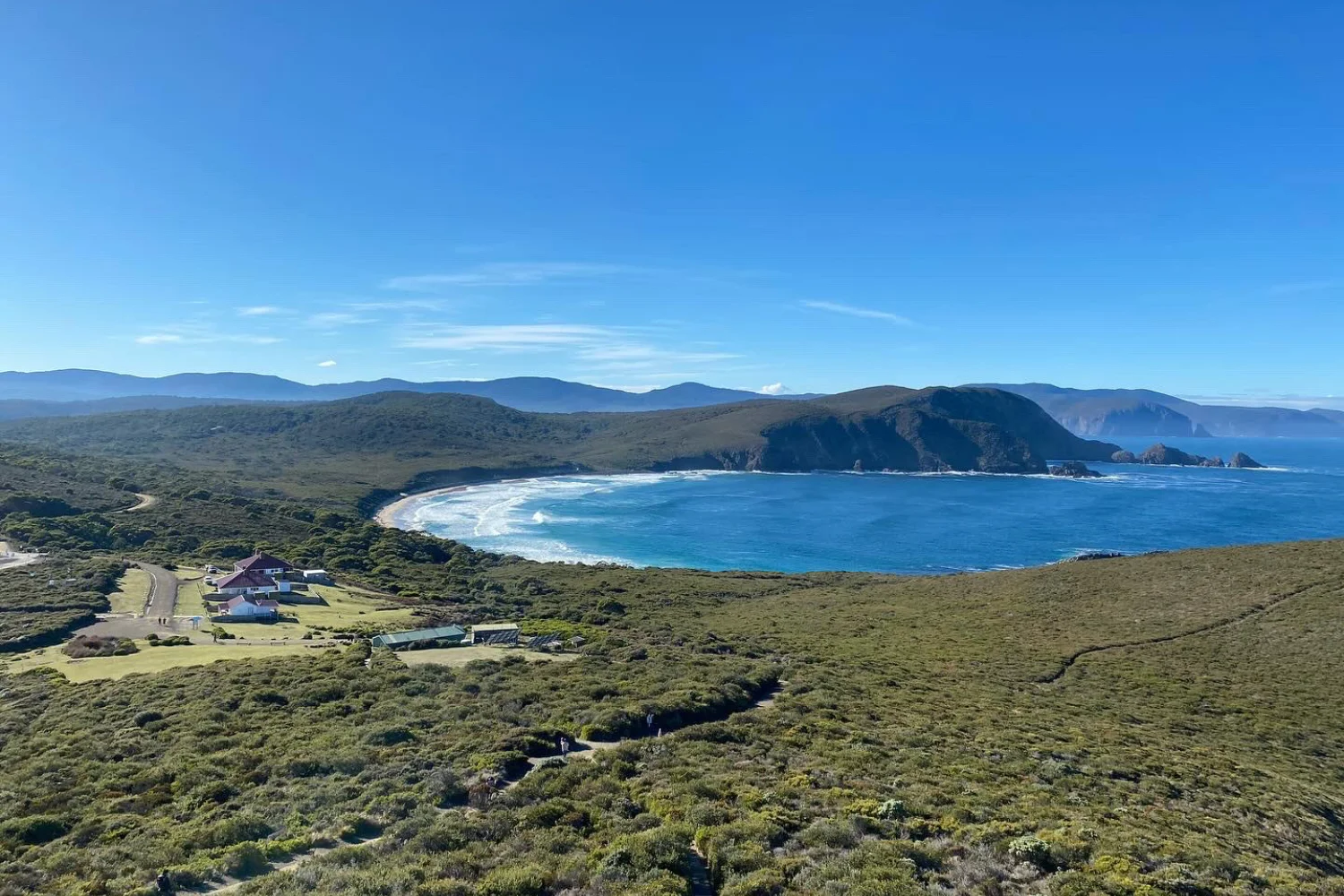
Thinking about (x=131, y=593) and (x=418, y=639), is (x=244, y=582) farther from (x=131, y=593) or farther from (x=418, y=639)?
(x=418, y=639)

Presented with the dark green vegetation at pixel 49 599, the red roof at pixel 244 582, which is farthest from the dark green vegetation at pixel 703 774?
the red roof at pixel 244 582

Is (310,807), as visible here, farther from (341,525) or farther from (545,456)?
(545,456)

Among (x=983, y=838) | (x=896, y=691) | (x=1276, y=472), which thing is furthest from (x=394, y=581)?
(x=1276, y=472)

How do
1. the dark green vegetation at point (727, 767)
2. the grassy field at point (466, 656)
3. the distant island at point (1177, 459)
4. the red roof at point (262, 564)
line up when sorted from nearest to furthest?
the dark green vegetation at point (727, 767) < the grassy field at point (466, 656) < the red roof at point (262, 564) < the distant island at point (1177, 459)

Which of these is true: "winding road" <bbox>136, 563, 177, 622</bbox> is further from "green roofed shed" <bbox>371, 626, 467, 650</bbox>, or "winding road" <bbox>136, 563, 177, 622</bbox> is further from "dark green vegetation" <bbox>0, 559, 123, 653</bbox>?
"green roofed shed" <bbox>371, 626, 467, 650</bbox>

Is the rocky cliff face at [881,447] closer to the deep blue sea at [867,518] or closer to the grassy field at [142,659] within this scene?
the deep blue sea at [867,518]

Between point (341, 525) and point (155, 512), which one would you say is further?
point (341, 525)

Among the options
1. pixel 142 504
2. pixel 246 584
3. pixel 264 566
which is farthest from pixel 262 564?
pixel 142 504
